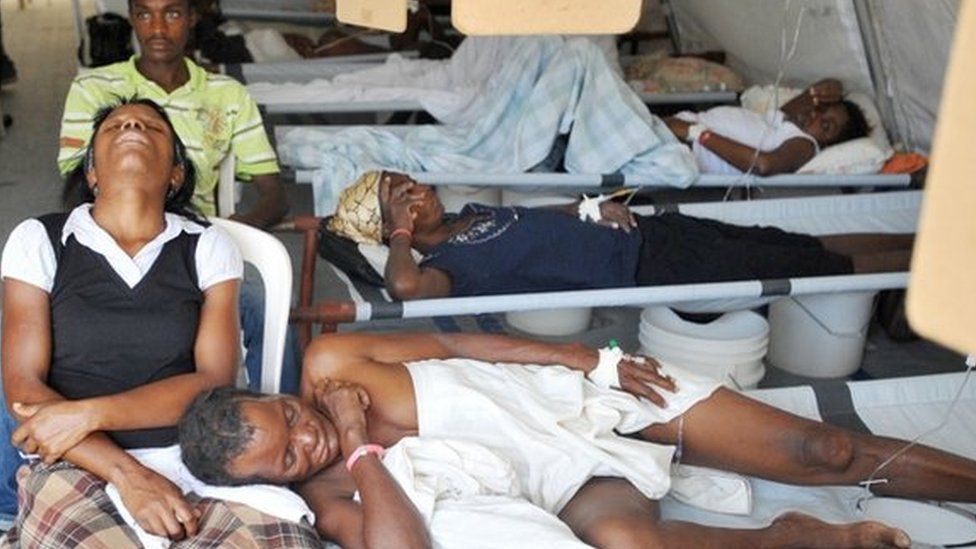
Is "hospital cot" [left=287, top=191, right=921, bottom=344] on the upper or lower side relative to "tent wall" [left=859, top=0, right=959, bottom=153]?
lower

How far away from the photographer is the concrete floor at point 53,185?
3.31m

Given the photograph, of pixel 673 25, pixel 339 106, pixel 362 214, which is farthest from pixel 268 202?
pixel 673 25

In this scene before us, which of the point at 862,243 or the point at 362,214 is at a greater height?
the point at 362,214

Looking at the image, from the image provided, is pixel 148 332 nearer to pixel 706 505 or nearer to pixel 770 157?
pixel 706 505

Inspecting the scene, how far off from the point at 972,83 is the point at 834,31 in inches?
153

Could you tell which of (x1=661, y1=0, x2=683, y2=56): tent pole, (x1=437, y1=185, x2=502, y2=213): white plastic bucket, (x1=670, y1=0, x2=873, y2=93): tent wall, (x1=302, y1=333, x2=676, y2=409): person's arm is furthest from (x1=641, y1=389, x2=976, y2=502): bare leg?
(x1=661, y1=0, x2=683, y2=56): tent pole

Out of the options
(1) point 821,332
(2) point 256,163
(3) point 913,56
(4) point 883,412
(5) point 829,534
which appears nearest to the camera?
(5) point 829,534

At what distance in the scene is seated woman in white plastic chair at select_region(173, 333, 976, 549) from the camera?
1768 millimetres

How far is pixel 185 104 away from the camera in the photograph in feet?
8.69

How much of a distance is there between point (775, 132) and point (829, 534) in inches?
87.1

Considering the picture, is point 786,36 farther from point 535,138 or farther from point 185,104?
point 185,104

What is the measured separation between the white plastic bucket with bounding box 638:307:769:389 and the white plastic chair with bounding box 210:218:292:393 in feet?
3.66

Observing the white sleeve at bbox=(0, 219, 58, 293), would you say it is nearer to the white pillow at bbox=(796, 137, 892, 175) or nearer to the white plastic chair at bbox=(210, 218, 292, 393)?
the white plastic chair at bbox=(210, 218, 292, 393)

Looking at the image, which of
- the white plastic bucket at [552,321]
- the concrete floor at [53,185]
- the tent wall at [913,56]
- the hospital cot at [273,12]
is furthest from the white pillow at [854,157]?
the hospital cot at [273,12]
